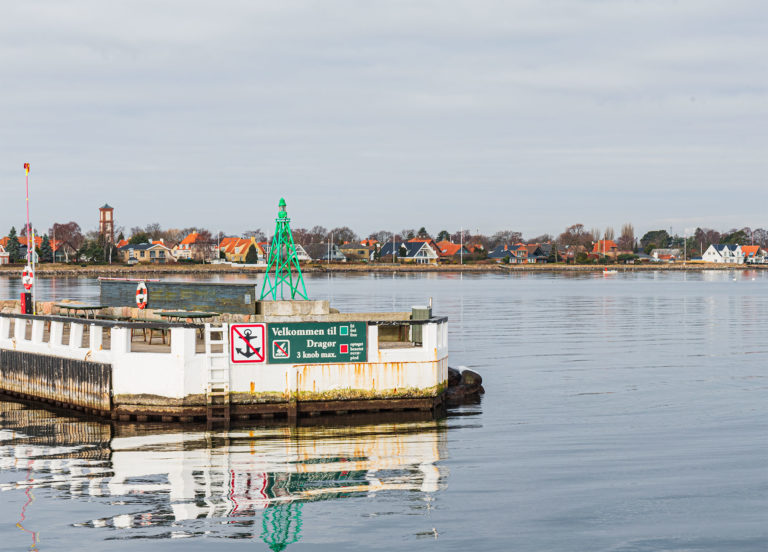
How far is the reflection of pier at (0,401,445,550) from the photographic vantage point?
55.0 feet

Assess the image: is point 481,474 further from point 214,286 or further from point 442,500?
point 214,286

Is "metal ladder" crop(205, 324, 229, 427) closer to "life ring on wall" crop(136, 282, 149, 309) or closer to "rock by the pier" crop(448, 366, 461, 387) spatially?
"life ring on wall" crop(136, 282, 149, 309)

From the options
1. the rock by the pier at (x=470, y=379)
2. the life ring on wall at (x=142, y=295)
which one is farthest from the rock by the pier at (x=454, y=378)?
the life ring on wall at (x=142, y=295)

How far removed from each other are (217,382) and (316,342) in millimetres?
2866

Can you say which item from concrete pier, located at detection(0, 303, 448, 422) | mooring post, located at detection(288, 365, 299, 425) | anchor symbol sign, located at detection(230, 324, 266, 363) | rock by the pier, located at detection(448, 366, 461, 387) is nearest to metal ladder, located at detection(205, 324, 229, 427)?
concrete pier, located at detection(0, 303, 448, 422)

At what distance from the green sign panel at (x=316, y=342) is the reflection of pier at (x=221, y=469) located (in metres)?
1.91

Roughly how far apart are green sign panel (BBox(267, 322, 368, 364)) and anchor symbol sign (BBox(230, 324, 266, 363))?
255 mm

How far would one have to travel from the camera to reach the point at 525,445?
23.1m

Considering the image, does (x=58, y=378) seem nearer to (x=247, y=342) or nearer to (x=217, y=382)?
(x=217, y=382)

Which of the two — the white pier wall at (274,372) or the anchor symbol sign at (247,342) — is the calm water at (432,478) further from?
the anchor symbol sign at (247,342)

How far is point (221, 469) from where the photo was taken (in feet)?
66.4

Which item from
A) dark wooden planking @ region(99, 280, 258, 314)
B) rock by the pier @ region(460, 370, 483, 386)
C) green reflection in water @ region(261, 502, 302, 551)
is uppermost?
dark wooden planking @ region(99, 280, 258, 314)

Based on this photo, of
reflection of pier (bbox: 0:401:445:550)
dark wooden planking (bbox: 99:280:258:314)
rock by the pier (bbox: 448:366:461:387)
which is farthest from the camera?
rock by the pier (bbox: 448:366:461:387)

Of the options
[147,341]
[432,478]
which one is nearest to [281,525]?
[432,478]
